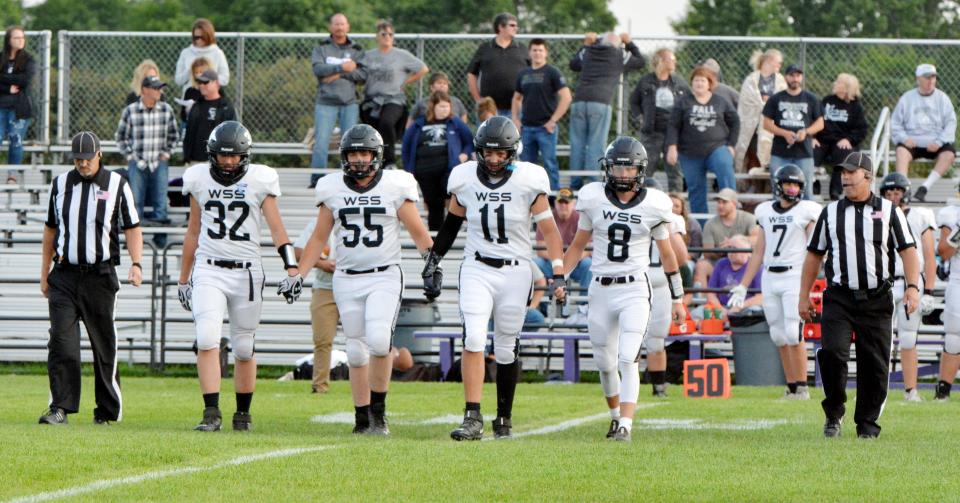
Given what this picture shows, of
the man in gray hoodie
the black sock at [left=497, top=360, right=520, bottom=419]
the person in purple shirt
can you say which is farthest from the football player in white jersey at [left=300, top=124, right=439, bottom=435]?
the man in gray hoodie

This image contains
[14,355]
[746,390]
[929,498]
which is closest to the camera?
[929,498]

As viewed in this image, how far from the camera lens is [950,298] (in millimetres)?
13102

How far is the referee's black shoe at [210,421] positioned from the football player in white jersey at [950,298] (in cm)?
608

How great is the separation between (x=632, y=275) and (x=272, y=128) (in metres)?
10.6

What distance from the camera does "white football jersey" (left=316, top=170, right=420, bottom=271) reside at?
964 centimetres

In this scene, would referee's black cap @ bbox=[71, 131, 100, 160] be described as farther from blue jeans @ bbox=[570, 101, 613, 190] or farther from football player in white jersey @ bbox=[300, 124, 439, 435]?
blue jeans @ bbox=[570, 101, 613, 190]

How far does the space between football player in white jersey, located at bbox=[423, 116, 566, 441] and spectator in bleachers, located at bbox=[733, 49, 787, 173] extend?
348 inches

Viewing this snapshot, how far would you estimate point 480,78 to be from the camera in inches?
701

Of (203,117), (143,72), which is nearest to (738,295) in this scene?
(203,117)

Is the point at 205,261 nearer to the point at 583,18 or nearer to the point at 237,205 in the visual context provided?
the point at 237,205

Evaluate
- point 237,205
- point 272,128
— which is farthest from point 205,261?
point 272,128

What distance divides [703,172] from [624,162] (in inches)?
311

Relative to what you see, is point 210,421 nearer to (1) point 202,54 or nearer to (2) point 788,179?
(2) point 788,179

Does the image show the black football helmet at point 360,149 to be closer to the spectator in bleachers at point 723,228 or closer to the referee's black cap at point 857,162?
the referee's black cap at point 857,162
